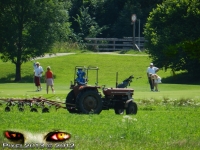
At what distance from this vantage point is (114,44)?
3123 inches

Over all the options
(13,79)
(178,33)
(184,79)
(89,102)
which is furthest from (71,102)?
(13,79)

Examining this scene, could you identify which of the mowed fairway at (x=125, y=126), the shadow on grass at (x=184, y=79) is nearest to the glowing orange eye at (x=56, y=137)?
the mowed fairway at (x=125, y=126)

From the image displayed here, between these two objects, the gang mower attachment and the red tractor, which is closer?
the red tractor

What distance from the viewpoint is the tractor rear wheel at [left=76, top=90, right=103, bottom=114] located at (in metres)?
24.9

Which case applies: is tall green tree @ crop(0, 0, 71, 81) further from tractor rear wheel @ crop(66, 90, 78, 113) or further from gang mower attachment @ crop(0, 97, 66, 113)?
gang mower attachment @ crop(0, 97, 66, 113)

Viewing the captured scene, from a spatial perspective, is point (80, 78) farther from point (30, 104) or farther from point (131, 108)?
point (131, 108)

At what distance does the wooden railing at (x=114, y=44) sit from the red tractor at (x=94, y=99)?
51.9m

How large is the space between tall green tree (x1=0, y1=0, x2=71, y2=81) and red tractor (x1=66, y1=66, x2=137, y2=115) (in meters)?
34.9

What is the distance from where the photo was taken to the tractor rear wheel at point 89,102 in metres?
24.9

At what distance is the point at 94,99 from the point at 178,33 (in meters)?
4.41

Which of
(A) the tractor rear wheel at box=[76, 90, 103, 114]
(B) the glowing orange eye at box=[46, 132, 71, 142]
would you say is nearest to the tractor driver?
(A) the tractor rear wheel at box=[76, 90, 103, 114]

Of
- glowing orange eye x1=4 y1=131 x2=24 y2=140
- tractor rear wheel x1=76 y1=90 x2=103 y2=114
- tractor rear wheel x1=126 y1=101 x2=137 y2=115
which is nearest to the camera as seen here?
glowing orange eye x1=4 y1=131 x2=24 y2=140

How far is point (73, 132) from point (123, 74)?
4615 cm

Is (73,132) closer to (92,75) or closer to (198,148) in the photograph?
(198,148)
